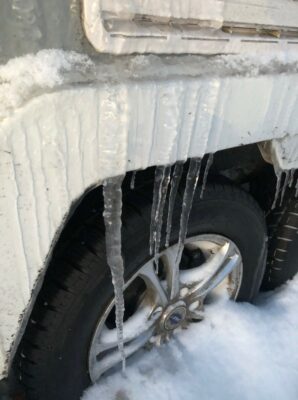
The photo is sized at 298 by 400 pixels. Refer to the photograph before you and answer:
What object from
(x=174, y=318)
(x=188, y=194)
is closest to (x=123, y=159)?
(x=188, y=194)

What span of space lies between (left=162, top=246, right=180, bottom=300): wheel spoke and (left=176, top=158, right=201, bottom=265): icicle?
3cm

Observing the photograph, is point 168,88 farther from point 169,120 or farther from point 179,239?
point 179,239

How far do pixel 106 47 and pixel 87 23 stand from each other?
59 millimetres

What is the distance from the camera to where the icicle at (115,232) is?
108 centimetres

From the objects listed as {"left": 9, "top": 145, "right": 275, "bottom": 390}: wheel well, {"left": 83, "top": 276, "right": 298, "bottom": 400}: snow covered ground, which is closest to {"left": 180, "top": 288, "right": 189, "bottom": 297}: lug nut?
{"left": 83, "top": 276, "right": 298, "bottom": 400}: snow covered ground

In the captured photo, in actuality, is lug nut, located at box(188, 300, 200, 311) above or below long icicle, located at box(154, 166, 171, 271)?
below

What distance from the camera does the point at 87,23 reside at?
860 millimetres

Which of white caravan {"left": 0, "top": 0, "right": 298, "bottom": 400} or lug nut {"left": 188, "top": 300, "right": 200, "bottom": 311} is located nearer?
white caravan {"left": 0, "top": 0, "right": 298, "bottom": 400}

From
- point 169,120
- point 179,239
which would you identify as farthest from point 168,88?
point 179,239

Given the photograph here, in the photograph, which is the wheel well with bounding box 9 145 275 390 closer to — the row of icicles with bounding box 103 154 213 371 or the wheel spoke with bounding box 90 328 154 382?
the row of icicles with bounding box 103 154 213 371

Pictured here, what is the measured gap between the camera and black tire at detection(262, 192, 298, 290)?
1912 mm

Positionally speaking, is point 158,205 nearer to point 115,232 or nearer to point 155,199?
point 155,199

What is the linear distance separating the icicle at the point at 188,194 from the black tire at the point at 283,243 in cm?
63

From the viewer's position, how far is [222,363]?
6.03 ft
